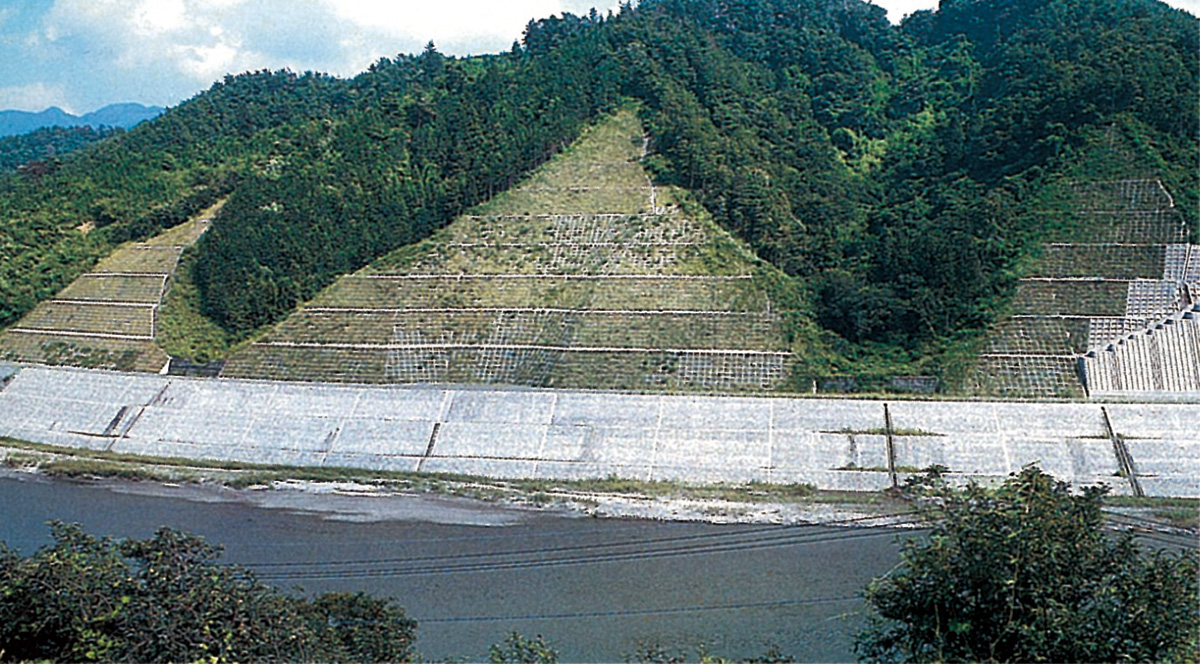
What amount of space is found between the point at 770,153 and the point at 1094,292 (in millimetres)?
21025

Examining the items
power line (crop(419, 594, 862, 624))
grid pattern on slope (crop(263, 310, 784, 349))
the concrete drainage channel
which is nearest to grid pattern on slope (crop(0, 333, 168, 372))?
the concrete drainage channel

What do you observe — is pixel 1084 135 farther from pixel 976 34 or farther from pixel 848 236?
pixel 976 34

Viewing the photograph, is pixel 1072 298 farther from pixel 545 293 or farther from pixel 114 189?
pixel 114 189

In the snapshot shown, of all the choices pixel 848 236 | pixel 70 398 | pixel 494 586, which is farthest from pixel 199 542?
pixel 848 236

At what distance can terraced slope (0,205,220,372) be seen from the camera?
1976 inches

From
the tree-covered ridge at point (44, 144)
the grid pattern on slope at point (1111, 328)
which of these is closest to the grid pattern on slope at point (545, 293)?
the grid pattern on slope at point (1111, 328)

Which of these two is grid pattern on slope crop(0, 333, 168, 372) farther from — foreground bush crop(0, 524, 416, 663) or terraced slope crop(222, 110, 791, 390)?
foreground bush crop(0, 524, 416, 663)

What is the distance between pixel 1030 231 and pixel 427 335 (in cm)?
2537

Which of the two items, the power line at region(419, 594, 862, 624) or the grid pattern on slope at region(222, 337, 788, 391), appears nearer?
the power line at region(419, 594, 862, 624)

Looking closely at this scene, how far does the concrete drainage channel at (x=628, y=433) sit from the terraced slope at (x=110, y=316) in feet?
11.6

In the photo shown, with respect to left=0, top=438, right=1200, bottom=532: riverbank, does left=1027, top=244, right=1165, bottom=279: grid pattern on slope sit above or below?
above

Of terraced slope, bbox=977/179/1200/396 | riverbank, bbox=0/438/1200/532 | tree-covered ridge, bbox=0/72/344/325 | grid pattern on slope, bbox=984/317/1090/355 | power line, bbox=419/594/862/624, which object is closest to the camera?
power line, bbox=419/594/862/624

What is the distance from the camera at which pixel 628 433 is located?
128 ft

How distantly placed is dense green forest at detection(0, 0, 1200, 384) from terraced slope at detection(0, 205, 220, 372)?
1.65m
